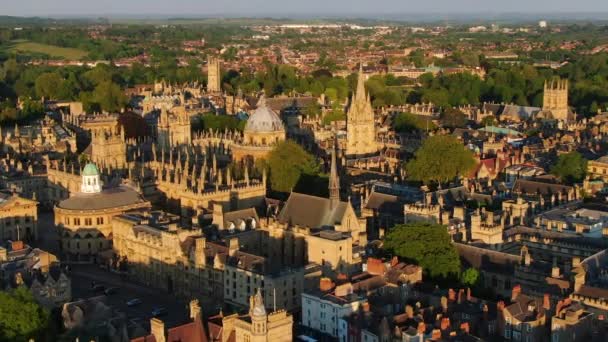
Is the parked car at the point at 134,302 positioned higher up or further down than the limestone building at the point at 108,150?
further down

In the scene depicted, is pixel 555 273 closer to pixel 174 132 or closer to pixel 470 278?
pixel 470 278

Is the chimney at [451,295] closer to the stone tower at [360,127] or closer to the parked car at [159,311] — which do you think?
the parked car at [159,311]

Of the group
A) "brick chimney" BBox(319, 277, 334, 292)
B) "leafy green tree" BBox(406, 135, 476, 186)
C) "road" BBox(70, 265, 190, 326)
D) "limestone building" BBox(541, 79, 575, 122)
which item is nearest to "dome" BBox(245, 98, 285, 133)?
"leafy green tree" BBox(406, 135, 476, 186)

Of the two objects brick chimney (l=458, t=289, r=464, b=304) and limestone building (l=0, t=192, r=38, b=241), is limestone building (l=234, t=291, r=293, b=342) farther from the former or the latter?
limestone building (l=0, t=192, r=38, b=241)

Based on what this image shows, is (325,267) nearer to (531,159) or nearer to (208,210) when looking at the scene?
(208,210)

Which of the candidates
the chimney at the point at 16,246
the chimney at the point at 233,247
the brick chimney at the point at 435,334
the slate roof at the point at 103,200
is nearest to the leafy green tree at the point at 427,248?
the chimney at the point at 233,247
